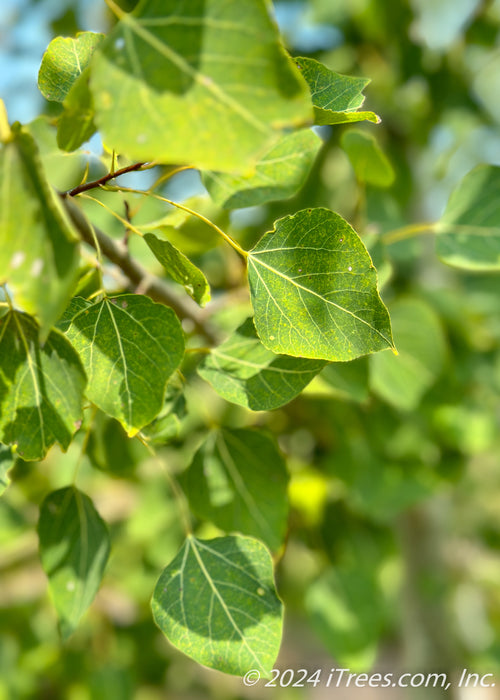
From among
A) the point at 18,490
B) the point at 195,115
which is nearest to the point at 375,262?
the point at 195,115

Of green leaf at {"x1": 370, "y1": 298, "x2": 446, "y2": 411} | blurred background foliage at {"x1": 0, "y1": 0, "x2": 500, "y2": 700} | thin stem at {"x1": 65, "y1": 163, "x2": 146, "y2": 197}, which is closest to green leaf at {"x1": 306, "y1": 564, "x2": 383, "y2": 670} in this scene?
blurred background foliage at {"x1": 0, "y1": 0, "x2": 500, "y2": 700}

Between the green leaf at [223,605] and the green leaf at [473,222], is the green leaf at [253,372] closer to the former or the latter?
the green leaf at [223,605]

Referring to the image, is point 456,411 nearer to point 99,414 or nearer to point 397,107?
point 99,414

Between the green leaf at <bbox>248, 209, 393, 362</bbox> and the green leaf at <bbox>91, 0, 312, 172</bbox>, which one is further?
the green leaf at <bbox>248, 209, 393, 362</bbox>

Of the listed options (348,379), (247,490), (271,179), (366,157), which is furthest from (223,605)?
(366,157)

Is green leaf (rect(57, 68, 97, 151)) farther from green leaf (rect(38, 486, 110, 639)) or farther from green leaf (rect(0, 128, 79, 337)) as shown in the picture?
green leaf (rect(38, 486, 110, 639))

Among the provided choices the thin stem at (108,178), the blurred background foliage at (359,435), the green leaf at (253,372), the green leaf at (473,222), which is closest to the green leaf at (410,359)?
the blurred background foliage at (359,435)
